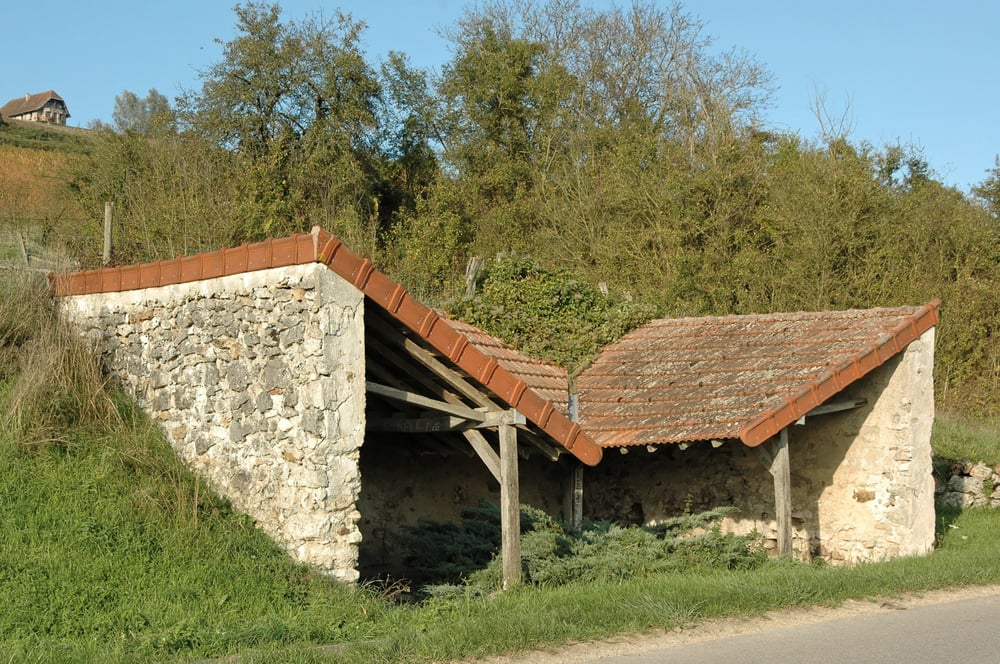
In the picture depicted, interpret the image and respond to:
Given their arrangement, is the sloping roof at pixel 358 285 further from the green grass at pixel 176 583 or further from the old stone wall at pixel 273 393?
the green grass at pixel 176 583

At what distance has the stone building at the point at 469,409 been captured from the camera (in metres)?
8.20

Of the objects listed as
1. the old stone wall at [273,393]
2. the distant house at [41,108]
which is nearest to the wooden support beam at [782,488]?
the old stone wall at [273,393]

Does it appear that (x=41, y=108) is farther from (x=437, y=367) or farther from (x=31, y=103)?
(x=437, y=367)

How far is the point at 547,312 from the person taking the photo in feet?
50.2

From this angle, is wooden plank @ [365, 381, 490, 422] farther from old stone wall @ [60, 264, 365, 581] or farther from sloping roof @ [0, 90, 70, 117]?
sloping roof @ [0, 90, 70, 117]

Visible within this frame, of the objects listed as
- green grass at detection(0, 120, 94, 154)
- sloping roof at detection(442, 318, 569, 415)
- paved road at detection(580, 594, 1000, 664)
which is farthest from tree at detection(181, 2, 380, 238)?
paved road at detection(580, 594, 1000, 664)

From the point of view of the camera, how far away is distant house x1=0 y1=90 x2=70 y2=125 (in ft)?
205

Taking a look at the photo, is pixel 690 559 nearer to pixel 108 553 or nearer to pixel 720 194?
pixel 108 553

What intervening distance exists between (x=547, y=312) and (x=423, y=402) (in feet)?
21.7

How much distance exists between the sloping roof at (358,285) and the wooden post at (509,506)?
32 centimetres

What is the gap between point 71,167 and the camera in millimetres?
24719

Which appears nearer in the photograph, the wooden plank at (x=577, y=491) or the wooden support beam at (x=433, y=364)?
the wooden support beam at (x=433, y=364)

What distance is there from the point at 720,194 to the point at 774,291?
272 cm

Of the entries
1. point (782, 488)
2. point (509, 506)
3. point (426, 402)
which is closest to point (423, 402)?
point (426, 402)
